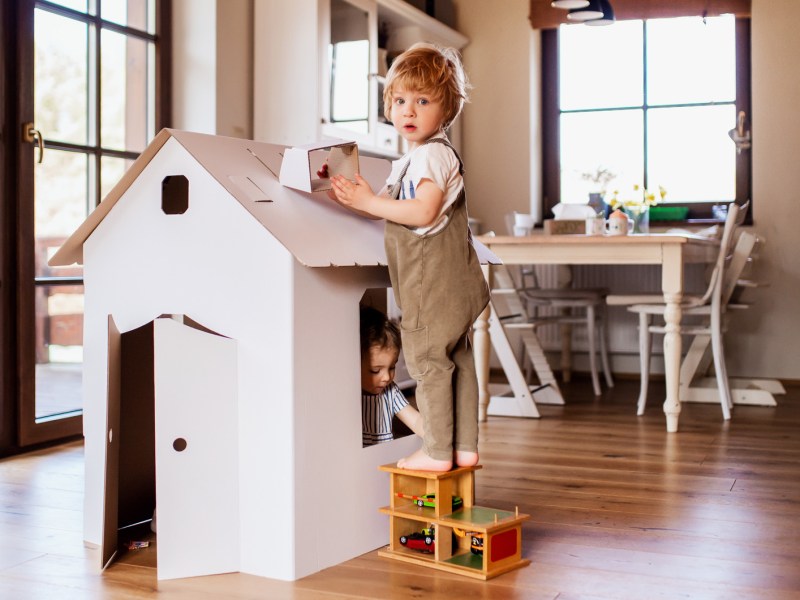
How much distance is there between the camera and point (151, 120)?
151 inches

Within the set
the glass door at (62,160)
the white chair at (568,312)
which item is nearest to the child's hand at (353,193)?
the glass door at (62,160)

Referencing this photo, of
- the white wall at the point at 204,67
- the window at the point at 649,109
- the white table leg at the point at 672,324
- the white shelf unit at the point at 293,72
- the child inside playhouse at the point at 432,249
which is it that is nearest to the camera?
the child inside playhouse at the point at 432,249

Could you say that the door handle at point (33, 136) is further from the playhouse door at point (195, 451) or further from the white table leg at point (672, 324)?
the white table leg at point (672, 324)

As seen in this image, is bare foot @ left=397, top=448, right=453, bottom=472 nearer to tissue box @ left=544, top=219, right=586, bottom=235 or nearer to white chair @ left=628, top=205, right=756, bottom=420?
white chair @ left=628, top=205, right=756, bottom=420

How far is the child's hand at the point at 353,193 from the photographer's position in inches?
75.9

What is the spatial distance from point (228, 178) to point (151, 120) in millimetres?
2084

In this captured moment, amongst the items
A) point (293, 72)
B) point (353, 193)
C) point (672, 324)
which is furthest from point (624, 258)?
point (353, 193)

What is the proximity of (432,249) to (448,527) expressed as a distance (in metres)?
0.57

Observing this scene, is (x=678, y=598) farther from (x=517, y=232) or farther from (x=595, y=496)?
(x=517, y=232)

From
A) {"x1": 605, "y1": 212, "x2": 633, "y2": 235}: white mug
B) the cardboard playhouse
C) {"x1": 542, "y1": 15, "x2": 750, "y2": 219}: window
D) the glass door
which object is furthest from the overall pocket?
{"x1": 542, "y1": 15, "x2": 750, "y2": 219}: window

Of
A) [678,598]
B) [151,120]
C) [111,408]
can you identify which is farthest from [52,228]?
[678,598]

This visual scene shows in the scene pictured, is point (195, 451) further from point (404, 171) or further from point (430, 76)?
point (430, 76)

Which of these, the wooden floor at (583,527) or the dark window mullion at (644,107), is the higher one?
the dark window mullion at (644,107)

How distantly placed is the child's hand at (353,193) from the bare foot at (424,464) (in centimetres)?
52
